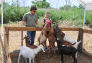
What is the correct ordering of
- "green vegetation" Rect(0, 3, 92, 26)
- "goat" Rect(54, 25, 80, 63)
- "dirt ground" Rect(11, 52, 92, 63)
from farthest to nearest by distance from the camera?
"green vegetation" Rect(0, 3, 92, 26)
"dirt ground" Rect(11, 52, 92, 63)
"goat" Rect(54, 25, 80, 63)

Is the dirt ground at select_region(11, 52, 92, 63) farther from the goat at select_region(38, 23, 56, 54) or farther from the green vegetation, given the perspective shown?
the green vegetation

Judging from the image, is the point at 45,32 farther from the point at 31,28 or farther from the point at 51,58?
the point at 51,58

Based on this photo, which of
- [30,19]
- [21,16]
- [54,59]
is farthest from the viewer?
[21,16]

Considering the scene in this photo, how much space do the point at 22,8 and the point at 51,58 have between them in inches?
462

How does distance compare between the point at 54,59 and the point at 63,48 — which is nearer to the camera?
the point at 63,48

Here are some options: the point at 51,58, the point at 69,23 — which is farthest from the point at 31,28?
the point at 69,23

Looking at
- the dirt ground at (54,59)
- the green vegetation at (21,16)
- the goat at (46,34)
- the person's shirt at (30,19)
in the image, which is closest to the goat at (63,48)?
the goat at (46,34)

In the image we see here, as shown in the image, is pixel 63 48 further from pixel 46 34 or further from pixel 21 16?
pixel 21 16

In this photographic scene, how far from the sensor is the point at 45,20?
16.5ft

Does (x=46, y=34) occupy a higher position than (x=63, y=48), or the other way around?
(x=46, y=34)

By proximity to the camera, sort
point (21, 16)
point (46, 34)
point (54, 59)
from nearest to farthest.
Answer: point (46, 34)
point (54, 59)
point (21, 16)

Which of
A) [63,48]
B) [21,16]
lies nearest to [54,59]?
[63,48]

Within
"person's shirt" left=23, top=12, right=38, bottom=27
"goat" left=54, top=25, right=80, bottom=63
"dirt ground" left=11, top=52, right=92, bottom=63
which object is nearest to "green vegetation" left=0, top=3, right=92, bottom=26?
"dirt ground" left=11, top=52, right=92, bottom=63

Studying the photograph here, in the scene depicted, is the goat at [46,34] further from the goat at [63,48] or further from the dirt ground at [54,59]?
the dirt ground at [54,59]
